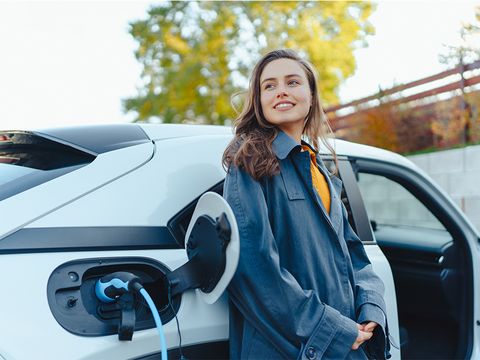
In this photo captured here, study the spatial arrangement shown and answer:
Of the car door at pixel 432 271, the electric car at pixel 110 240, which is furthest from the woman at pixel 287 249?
the car door at pixel 432 271

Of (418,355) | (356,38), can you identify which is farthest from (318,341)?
(356,38)

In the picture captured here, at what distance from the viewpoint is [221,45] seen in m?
14.1

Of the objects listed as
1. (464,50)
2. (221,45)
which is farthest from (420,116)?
(221,45)

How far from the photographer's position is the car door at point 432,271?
2971 mm

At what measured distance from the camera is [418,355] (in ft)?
11.9

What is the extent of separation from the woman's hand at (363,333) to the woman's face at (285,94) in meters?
0.76

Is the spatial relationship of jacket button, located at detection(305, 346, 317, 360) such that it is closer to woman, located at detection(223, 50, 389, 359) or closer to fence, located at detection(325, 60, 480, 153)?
woman, located at detection(223, 50, 389, 359)

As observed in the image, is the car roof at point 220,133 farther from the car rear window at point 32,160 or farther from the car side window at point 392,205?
the car side window at point 392,205

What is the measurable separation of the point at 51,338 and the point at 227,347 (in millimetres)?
663

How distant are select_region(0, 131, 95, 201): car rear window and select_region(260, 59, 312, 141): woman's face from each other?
0.68 meters

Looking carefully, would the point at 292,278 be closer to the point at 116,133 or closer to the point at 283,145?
the point at 283,145

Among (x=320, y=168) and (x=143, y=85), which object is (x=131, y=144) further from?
(x=143, y=85)

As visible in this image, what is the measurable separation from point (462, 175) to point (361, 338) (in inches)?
235

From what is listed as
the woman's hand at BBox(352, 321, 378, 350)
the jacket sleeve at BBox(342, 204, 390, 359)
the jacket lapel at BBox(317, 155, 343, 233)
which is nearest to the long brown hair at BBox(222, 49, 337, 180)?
the jacket lapel at BBox(317, 155, 343, 233)
